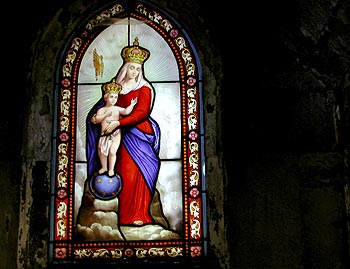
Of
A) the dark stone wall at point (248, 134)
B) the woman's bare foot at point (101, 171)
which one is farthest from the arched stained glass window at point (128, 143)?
the dark stone wall at point (248, 134)

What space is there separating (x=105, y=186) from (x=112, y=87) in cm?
77

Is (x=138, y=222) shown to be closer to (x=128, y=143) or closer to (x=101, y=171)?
(x=101, y=171)

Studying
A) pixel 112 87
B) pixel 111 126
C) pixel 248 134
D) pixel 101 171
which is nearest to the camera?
pixel 248 134

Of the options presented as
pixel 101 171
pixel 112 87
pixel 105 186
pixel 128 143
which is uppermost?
pixel 112 87

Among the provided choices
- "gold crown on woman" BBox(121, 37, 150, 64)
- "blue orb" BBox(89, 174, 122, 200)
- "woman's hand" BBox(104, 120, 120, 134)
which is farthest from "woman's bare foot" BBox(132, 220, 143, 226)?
"gold crown on woman" BBox(121, 37, 150, 64)

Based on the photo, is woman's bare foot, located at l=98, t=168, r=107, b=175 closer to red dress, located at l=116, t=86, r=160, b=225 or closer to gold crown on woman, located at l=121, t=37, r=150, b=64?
red dress, located at l=116, t=86, r=160, b=225

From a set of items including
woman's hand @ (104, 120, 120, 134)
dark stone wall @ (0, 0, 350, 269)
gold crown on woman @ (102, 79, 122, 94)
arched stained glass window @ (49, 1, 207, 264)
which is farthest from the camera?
gold crown on woman @ (102, 79, 122, 94)

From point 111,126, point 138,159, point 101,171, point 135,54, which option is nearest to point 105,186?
point 101,171

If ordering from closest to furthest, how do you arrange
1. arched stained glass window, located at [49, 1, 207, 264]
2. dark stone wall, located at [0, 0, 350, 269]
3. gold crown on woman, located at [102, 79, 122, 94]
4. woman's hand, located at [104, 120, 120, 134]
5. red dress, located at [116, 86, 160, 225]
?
dark stone wall, located at [0, 0, 350, 269], arched stained glass window, located at [49, 1, 207, 264], red dress, located at [116, 86, 160, 225], woman's hand, located at [104, 120, 120, 134], gold crown on woman, located at [102, 79, 122, 94]

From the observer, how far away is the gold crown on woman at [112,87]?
17.9 feet

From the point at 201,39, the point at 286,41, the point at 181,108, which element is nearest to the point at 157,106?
the point at 181,108

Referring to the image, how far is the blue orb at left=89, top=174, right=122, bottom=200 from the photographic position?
5.18m

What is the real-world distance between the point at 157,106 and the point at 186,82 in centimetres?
28

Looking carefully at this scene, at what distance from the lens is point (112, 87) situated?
18.0 feet
